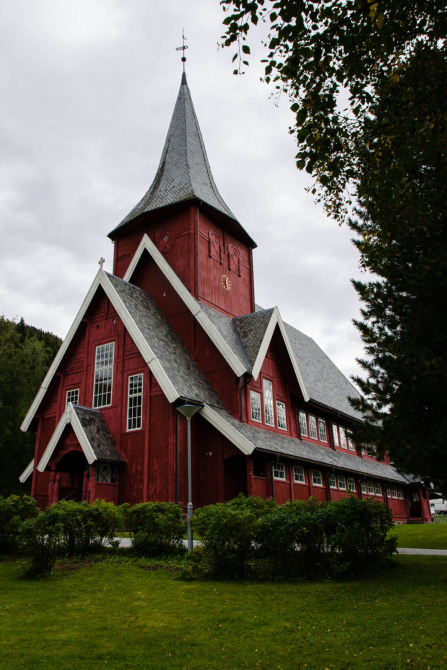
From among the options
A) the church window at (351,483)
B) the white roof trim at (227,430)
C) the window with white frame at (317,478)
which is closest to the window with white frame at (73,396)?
the white roof trim at (227,430)

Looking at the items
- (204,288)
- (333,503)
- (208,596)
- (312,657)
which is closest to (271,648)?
(312,657)

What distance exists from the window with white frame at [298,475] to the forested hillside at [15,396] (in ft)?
78.1

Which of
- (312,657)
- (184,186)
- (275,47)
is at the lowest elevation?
(312,657)

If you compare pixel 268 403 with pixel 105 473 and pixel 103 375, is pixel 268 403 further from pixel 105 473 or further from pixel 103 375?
pixel 105 473

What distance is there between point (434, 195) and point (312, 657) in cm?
750

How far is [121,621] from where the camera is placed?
7.25 m

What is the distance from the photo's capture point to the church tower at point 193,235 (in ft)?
82.7

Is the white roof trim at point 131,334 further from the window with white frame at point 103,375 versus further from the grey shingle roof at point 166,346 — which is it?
the window with white frame at point 103,375

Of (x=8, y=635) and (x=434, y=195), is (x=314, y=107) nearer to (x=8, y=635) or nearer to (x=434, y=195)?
(x=434, y=195)

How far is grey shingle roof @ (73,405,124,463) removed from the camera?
760 inches

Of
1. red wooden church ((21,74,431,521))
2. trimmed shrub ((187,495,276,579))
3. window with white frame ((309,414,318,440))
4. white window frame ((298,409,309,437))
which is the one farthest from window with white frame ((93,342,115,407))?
trimmed shrub ((187,495,276,579))

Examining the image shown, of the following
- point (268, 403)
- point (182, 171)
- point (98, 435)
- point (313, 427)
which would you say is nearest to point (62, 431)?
point (98, 435)

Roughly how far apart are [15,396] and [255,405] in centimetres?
2502

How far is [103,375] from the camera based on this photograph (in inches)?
875
